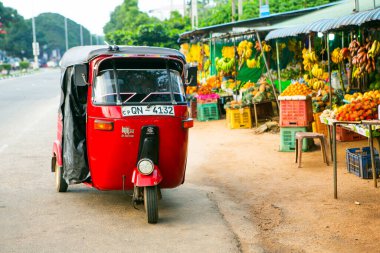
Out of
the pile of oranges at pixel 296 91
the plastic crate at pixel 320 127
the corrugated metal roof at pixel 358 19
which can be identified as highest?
the corrugated metal roof at pixel 358 19

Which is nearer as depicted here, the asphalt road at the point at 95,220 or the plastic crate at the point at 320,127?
the asphalt road at the point at 95,220

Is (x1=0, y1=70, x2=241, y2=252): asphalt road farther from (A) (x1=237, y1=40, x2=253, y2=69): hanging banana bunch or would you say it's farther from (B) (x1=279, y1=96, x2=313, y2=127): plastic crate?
(A) (x1=237, y1=40, x2=253, y2=69): hanging banana bunch

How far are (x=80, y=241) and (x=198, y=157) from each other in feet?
19.8

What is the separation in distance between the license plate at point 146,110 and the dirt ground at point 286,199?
145cm

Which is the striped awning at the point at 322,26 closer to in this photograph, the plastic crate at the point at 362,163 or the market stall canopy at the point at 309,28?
the market stall canopy at the point at 309,28

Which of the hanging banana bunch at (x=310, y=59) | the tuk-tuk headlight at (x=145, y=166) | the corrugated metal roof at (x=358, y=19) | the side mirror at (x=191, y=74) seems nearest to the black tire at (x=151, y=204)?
the tuk-tuk headlight at (x=145, y=166)

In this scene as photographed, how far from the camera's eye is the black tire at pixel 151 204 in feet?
22.3

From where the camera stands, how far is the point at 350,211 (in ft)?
23.9

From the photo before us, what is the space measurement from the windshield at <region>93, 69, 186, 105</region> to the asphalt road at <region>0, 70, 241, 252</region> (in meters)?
1.37

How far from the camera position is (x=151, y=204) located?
22.3 ft

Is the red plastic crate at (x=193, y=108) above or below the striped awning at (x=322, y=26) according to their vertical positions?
below

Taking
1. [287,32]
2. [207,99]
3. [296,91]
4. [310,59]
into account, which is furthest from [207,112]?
[296,91]

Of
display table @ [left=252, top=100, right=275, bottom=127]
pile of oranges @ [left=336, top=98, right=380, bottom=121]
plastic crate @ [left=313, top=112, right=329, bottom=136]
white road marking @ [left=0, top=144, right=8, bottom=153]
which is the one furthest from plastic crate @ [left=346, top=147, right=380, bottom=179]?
white road marking @ [left=0, top=144, right=8, bottom=153]

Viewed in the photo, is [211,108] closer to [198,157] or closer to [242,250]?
[198,157]
